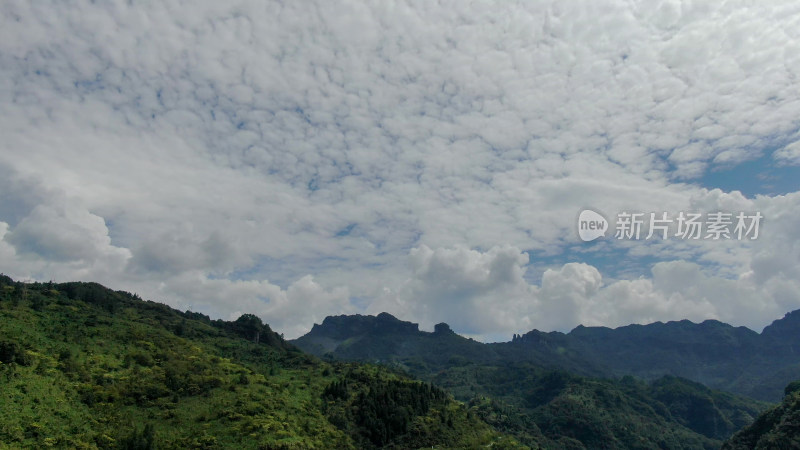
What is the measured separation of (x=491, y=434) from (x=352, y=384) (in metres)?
35.9

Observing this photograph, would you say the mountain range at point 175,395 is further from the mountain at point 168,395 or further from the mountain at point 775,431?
the mountain at point 775,431

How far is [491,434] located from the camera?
4419 inches

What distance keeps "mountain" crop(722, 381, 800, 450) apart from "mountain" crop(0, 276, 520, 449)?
80.2 metres

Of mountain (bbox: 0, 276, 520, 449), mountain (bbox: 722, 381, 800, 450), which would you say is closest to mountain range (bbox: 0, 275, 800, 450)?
mountain (bbox: 0, 276, 520, 449)

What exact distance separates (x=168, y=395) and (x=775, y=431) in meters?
158

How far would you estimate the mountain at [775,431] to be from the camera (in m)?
123

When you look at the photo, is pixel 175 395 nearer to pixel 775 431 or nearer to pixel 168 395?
pixel 168 395

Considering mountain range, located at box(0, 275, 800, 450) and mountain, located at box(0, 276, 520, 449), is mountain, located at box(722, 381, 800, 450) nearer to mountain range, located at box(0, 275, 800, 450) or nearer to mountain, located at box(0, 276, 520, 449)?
mountain range, located at box(0, 275, 800, 450)

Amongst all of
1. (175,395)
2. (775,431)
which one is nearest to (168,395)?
(175,395)

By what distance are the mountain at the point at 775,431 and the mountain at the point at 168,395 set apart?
80163 millimetres

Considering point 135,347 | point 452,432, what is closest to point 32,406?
point 135,347

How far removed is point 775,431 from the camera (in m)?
132

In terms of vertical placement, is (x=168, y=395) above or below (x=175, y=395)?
below

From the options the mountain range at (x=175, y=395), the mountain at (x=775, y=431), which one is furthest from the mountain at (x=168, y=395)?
the mountain at (x=775, y=431)
